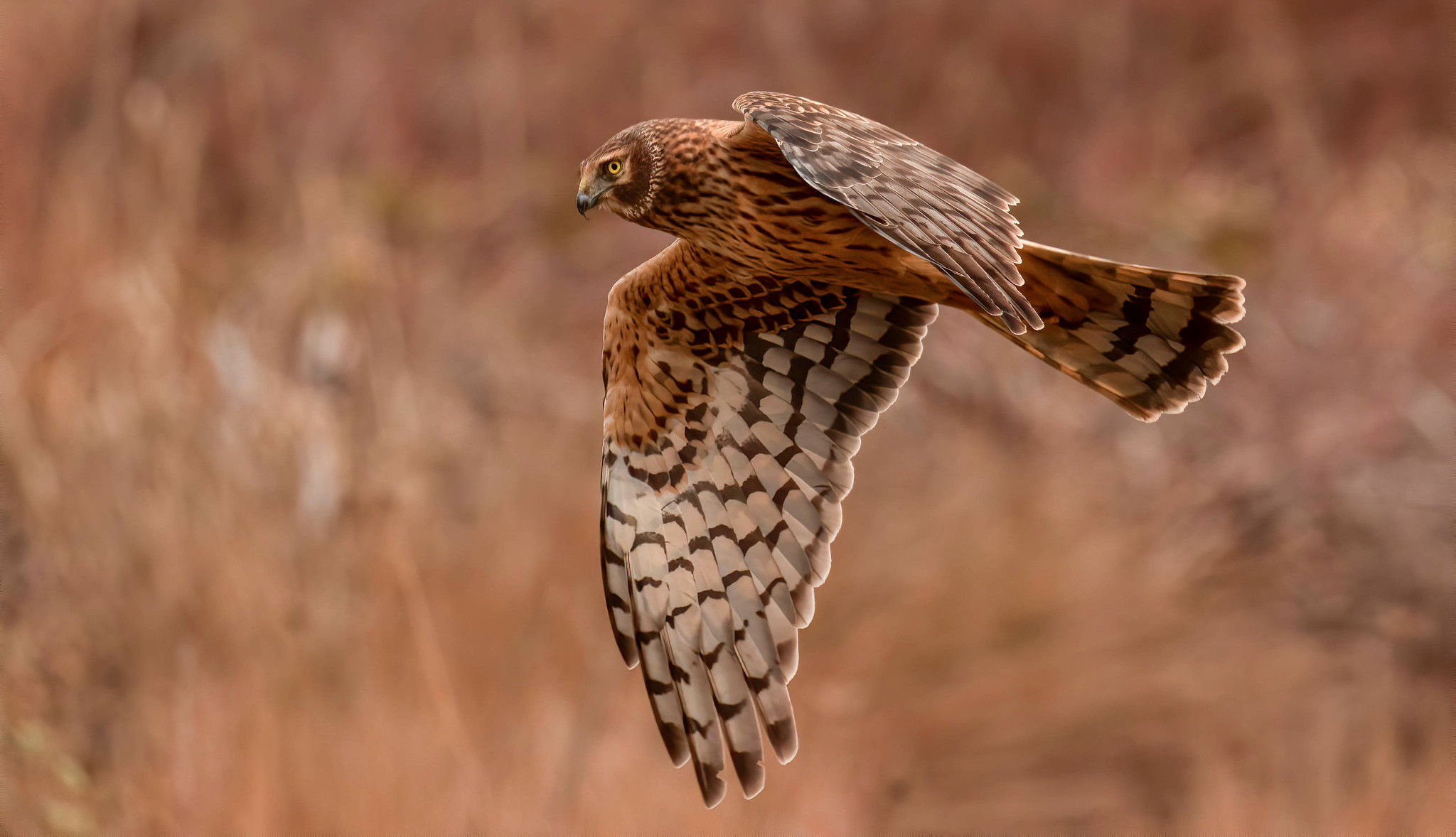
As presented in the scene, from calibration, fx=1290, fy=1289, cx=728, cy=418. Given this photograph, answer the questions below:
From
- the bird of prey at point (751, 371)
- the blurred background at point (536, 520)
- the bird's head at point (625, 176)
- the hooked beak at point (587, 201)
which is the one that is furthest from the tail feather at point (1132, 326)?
the blurred background at point (536, 520)

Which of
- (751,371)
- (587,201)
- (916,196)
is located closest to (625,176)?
(587,201)

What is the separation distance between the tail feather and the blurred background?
6.12 feet

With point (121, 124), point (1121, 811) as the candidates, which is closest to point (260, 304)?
point (121, 124)

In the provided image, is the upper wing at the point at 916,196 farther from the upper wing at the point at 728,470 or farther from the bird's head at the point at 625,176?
the upper wing at the point at 728,470

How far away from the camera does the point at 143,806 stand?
13.8 ft

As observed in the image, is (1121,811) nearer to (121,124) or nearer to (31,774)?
(31,774)

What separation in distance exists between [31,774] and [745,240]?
10.0ft

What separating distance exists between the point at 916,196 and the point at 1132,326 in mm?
832

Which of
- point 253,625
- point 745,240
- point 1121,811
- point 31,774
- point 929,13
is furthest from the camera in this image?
point 929,13

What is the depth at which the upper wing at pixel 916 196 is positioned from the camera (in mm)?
2010

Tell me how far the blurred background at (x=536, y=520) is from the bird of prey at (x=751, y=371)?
2.62ft

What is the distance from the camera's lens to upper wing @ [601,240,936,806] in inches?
121

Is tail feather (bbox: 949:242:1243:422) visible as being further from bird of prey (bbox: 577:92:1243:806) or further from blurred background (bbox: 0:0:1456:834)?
blurred background (bbox: 0:0:1456:834)

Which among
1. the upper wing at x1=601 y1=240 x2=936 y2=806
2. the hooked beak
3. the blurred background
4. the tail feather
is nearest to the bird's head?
the hooked beak
